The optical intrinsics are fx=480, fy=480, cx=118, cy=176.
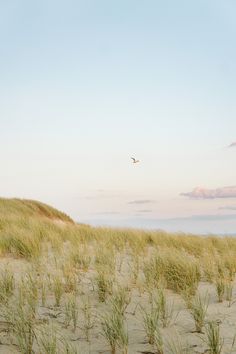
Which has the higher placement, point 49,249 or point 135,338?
point 49,249

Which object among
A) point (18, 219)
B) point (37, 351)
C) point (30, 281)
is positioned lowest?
point (37, 351)

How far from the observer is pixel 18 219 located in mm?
13938

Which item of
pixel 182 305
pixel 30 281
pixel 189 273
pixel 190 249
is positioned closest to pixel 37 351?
pixel 30 281

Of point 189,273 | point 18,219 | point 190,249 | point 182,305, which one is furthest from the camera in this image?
point 18,219

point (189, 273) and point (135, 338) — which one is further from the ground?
point (189, 273)

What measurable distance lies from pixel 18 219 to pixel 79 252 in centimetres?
652

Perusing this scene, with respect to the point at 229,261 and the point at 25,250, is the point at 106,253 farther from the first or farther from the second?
the point at 229,261

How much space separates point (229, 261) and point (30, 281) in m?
3.46

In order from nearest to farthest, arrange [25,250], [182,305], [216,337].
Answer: [216,337] → [182,305] → [25,250]

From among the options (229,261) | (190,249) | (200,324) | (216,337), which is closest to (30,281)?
(200,324)

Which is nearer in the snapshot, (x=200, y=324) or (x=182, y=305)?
(x=200, y=324)

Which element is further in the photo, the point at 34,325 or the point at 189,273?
the point at 189,273

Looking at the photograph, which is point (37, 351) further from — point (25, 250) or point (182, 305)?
point (25, 250)

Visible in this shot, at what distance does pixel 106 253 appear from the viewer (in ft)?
25.9
